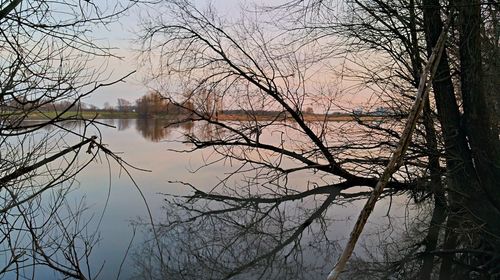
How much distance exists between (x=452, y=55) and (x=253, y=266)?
8.32 feet

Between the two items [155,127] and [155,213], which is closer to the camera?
[155,213]

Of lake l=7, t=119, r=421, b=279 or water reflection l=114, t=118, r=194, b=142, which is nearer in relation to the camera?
lake l=7, t=119, r=421, b=279

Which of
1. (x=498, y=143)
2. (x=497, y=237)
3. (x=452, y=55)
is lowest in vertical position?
(x=497, y=237)

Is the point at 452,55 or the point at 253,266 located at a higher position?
the point at 452,55

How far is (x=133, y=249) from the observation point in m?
4.21

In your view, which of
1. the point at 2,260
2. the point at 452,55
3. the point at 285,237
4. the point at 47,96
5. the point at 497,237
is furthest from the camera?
the point at 285,237

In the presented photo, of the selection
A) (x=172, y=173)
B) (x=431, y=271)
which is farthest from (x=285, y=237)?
(x=172, y=173)

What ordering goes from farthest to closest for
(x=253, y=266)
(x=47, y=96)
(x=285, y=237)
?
(x=285, y=237) → (x=253, y=266) → (x=47, y=96)

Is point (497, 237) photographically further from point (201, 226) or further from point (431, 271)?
point (201, 226)

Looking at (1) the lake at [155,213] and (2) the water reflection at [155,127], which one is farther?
(2) the water reflection at [155,127]

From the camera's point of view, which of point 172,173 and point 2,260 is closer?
point 2,260

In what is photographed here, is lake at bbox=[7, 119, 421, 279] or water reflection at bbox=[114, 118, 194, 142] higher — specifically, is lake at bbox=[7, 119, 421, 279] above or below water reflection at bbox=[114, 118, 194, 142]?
below

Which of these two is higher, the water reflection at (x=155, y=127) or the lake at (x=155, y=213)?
the water reflection at (x=155, y=127)

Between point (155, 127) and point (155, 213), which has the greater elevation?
point (155, 127)
